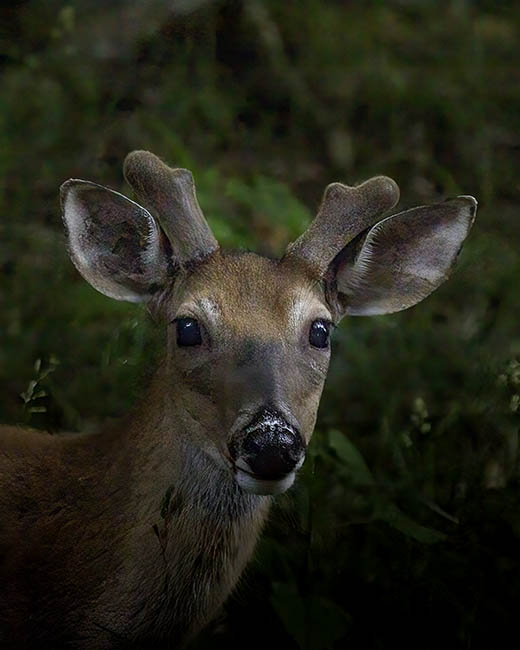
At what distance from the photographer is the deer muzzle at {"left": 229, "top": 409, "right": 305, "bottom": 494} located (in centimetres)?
321

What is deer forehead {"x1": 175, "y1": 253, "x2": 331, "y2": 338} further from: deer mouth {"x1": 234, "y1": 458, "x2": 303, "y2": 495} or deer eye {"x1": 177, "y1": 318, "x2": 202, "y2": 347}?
deer mouth {"x1": 234, "y1": 458, "x2": 303, "y2": 495}

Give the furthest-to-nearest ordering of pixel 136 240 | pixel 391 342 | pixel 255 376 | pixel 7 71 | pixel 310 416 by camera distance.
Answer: pixel 7 71 → pixel 391 342 → pixel 136 240 → pixel 310 416 → pixel 255 376

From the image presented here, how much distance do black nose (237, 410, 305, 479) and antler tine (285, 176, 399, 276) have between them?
2.52 feet

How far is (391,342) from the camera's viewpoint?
19.1 feet

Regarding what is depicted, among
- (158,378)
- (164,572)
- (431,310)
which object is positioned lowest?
(431,310)

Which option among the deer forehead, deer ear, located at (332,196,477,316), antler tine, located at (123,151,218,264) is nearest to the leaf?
deer ear, located at (332,196,477,316)

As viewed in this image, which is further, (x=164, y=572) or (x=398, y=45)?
(x=398, y=45)

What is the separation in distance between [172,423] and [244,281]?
45 cm

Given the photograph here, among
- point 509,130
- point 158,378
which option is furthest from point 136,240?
point 509,130

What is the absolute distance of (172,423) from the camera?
3760mm

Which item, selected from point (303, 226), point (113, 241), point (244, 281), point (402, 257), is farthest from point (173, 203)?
point (303, 226)

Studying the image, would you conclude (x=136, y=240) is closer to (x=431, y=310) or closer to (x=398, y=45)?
(x=431, y=310)

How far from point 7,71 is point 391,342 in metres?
2.21

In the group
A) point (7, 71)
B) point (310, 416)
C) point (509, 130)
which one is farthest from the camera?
Answer: point (509, 130)
